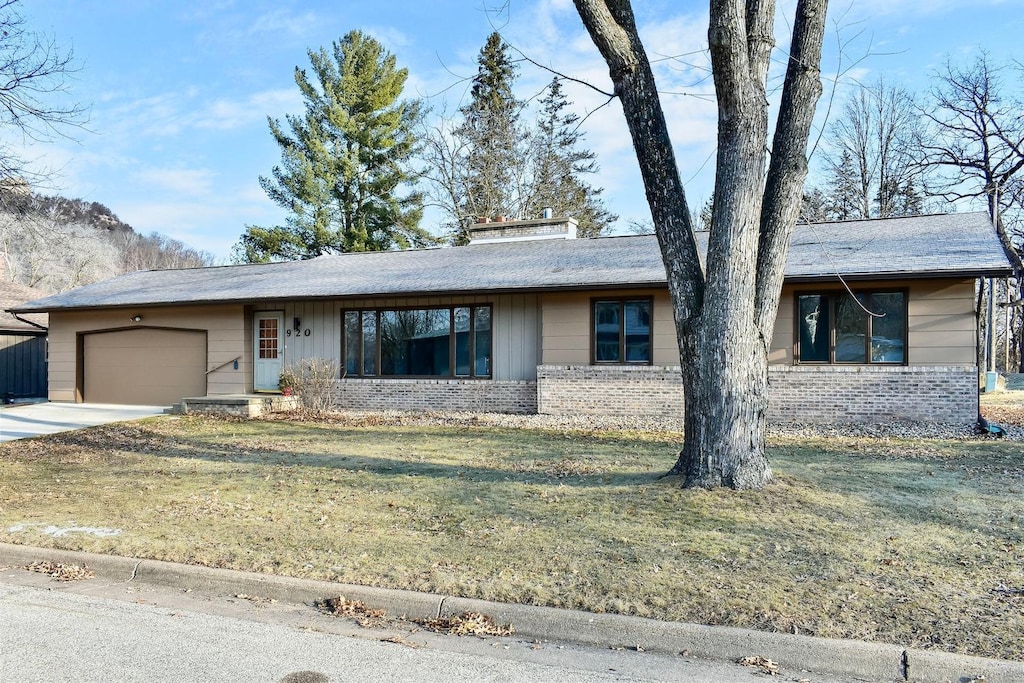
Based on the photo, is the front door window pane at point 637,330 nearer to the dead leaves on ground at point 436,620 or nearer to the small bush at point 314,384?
the small bush at point 314,384

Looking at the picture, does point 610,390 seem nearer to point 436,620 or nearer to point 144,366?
point 436,620

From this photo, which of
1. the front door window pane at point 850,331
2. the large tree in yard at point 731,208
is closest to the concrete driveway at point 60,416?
the large tree in yard at point 731,208

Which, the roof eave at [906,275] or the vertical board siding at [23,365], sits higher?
the roof eave at [906,275]

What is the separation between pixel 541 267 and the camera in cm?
1598

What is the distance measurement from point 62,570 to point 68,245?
712cm

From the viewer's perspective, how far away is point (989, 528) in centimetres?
591

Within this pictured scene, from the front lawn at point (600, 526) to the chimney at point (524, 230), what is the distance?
10.1 m

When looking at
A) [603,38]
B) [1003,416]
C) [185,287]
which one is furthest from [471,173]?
[603,38]

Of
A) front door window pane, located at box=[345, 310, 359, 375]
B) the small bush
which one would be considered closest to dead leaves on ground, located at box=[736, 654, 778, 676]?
the small bush

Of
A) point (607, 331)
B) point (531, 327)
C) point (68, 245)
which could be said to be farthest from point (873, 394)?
point (68, 245)

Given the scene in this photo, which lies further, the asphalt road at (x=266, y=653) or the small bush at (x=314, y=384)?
the small bush at (x=314, y=384)

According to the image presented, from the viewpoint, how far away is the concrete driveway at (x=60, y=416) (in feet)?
43.5

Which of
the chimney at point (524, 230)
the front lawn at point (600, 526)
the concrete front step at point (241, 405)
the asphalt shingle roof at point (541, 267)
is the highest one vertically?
the chimney at point (524, 230)

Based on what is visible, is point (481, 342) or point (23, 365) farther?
point (23, 365)
